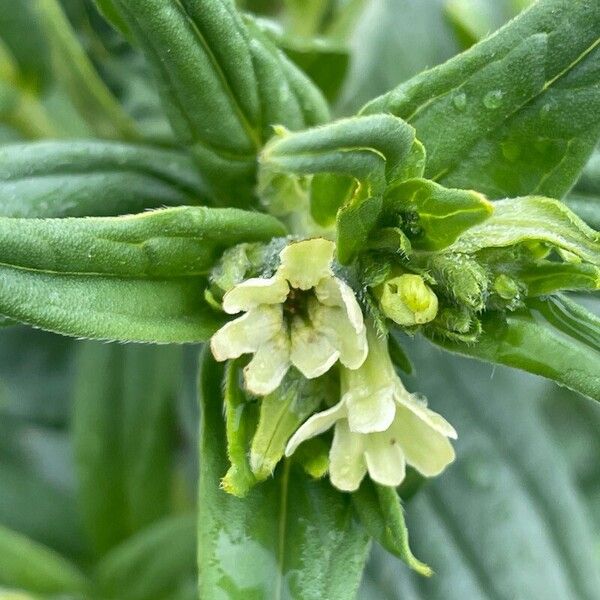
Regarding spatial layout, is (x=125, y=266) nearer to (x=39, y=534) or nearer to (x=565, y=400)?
(x=39, y=534)

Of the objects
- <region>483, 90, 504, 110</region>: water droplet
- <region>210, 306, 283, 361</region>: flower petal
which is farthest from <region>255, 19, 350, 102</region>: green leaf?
<region>210, 306, 283, 361</region>: flower petal

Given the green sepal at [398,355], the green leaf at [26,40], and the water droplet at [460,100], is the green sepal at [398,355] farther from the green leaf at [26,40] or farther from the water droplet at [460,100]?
the green leaf at [26,40]

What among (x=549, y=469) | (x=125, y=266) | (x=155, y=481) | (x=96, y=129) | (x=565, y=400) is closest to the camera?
(x=125, y=266)

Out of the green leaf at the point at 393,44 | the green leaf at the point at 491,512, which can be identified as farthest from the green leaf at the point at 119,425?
the green leaf at the point at 393,44

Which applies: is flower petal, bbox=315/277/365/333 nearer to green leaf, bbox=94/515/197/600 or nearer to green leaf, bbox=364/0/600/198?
green leaf, bbox=364/0/600/198

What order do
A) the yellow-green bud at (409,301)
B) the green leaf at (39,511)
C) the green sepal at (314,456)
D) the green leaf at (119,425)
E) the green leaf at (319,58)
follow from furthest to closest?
the green leaf at (39,511) < the green leaf at (119,425) < the green leaf at (319,58) < the green sepal at (314,456) < the yellow-green bud at (409,301)

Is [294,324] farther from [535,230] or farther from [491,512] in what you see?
[491,512]

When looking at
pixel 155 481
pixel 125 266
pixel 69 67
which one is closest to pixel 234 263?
pixel 125 266
